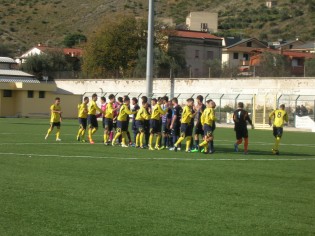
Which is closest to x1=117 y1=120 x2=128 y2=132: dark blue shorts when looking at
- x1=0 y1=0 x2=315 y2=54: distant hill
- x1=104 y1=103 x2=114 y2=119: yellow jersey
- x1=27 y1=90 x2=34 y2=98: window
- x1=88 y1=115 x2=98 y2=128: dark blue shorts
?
x1=104 y1=103 x2=114 y2=119: yellow jersey

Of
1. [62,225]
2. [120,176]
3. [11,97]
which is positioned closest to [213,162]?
[120,176]

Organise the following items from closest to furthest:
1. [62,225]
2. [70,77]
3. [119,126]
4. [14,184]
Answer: [62,225], [14,184], [119,126], [70,77]

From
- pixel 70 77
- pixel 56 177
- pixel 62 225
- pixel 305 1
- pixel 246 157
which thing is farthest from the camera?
pixel 305 1

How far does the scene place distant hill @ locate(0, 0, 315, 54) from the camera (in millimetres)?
119694

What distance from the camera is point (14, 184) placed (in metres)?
12.7

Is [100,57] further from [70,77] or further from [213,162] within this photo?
[213,162]

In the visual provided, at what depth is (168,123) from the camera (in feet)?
82.7

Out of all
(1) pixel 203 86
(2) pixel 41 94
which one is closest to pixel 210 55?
(1) pixel 203 86

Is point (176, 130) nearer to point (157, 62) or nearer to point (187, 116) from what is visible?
point (187, 116)

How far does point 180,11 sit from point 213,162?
119067mm

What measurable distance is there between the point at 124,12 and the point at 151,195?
116 m

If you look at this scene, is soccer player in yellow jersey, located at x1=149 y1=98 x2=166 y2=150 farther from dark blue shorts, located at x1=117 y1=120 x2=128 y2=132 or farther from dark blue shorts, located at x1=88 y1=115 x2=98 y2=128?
dark blue shorts, located at x1=88 y1=115 x2=98 y2=128

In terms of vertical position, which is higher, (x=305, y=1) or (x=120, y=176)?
(x=305, y=1)

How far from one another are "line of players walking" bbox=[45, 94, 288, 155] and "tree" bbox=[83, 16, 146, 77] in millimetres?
54474
